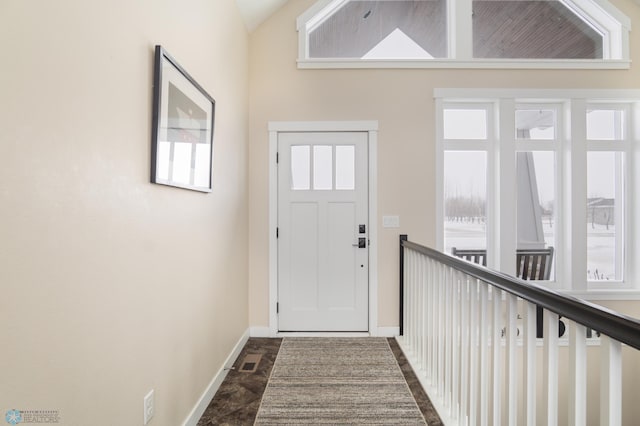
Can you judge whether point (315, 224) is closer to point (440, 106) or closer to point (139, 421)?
point (440, 106)

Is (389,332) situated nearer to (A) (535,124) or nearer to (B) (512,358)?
(B) (512,358)

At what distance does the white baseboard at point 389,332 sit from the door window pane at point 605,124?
8.90 feet

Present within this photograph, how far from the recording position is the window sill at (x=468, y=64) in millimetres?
3047

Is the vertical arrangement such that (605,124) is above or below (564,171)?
above

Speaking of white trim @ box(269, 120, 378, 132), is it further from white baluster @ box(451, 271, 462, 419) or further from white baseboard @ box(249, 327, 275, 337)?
white baseboard @ box(249, 327, 275, 337)

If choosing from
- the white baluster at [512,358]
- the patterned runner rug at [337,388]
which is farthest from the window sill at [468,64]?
the patterned runner rug at [337,388]

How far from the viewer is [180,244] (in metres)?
1.63

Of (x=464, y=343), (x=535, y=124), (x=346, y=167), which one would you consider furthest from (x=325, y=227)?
(x=535, y=124)

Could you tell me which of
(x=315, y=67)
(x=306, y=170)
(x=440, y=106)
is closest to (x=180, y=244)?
(x=306, y=170)

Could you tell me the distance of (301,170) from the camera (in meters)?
3.09

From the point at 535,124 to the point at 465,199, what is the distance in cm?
103

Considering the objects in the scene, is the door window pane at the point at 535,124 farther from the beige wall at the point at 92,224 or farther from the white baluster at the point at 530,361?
the beige wall at the point at 92,224

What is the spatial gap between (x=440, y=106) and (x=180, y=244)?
2.64 metres

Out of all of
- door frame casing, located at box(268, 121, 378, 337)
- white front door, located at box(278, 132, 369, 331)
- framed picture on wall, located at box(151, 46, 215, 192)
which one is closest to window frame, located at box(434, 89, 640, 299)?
door frame casing, located at box(268, 121, 378, 337)
